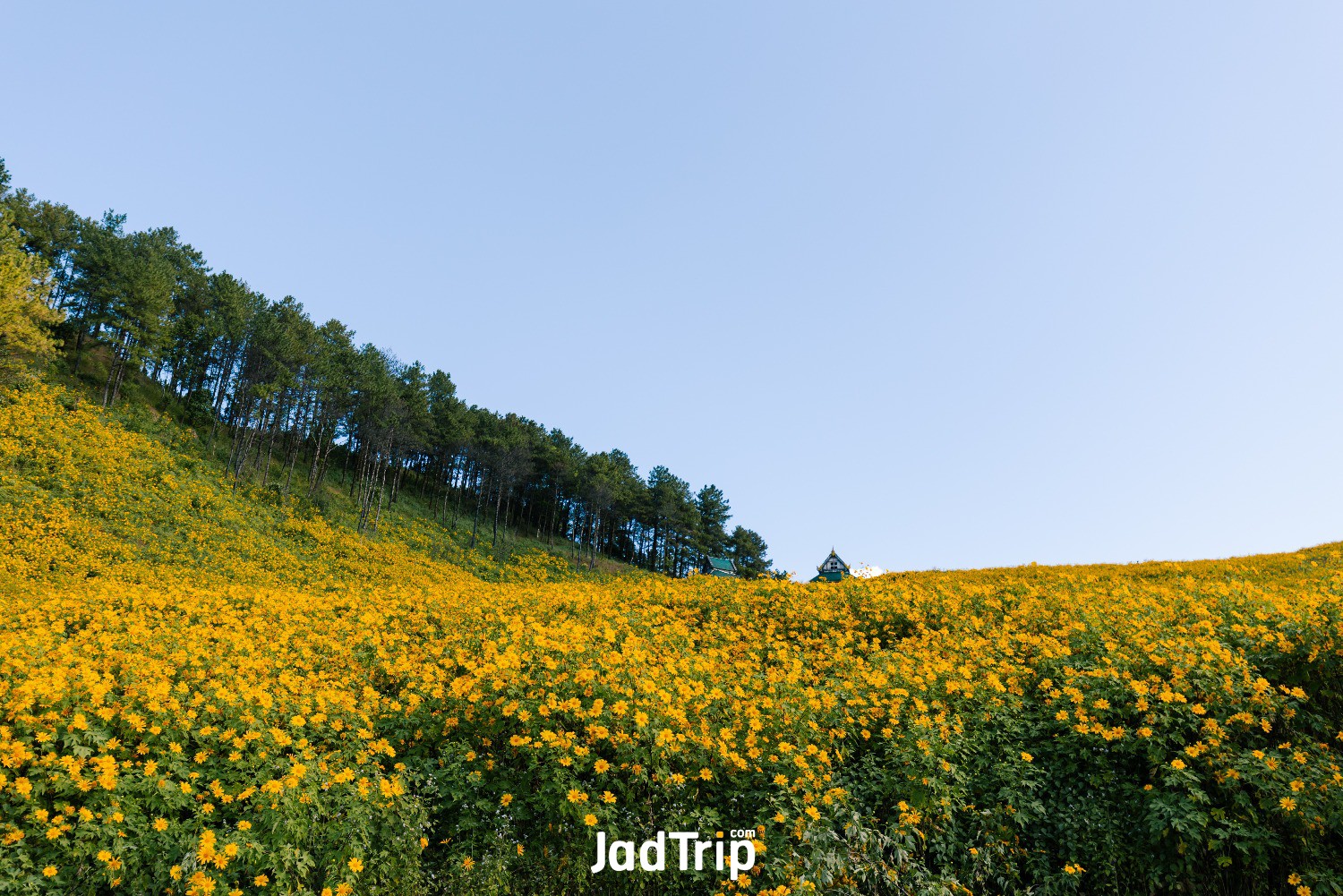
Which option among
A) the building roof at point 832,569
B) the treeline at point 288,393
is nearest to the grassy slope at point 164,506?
the treeline at point 288,393

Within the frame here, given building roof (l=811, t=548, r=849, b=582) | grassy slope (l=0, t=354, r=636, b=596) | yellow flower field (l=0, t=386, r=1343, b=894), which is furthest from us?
building roof (l=811, t=548, r=849, b=582)

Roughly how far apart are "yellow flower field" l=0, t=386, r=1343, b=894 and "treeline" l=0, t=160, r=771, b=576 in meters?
20.9

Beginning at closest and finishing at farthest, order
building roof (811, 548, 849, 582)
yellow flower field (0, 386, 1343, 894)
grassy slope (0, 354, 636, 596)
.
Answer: yellow flower field (0, 386, 1343, 894) → grassy slope (0, 354, 636, 596) → building roof (811, 548, 849, 582)

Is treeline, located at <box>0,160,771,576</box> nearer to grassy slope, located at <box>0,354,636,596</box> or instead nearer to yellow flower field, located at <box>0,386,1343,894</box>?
grassy slope, located at <box>0,354,636,596</box>

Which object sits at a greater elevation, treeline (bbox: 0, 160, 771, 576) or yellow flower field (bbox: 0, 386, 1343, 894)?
Result: treeline (bbox: 0, 160, 771, 576)

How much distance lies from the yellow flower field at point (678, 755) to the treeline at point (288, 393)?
68.6 feet

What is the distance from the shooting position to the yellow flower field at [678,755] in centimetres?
489

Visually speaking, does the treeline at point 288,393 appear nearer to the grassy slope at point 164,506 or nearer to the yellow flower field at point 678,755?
the grassy slope at point 164,506

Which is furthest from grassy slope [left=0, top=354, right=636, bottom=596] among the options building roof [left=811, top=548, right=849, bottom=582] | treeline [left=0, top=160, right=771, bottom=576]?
building roof [left=811, top=548, right=849, bottom=582]

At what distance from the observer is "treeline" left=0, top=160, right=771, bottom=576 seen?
37906 mm

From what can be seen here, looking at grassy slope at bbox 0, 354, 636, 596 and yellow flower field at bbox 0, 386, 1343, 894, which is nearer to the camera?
yellow flower field at bbox 0, 386, 1343, 894

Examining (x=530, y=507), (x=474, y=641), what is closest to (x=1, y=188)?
(x=530, y=507)

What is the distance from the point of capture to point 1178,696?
5988 mm

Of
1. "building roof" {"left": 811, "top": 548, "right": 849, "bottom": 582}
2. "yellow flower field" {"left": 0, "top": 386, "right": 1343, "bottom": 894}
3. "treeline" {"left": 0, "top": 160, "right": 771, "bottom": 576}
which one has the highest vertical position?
"treeline" {"left": 0, "top": 160, "right": 771, "bottom": 576}
